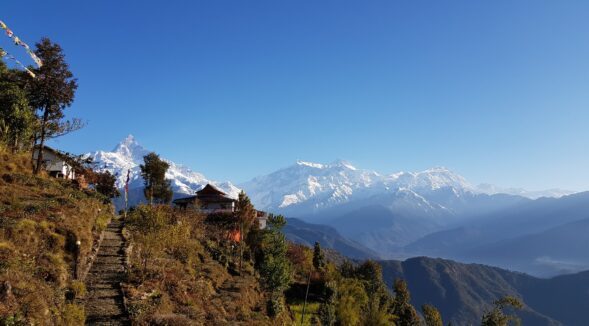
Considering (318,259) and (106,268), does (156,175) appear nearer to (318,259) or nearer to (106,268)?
(318,259)

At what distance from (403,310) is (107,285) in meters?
65.2

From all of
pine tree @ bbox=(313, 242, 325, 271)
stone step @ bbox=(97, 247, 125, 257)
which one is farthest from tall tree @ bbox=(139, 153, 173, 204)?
stone step @ bbox=(97, 247, 125, 257)

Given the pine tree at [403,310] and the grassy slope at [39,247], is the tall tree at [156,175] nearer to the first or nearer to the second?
the grassy slope at [39,247]

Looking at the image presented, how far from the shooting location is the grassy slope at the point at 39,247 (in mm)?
17734

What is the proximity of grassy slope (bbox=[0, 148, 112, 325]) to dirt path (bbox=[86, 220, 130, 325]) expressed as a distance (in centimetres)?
109

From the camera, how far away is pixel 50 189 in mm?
39281

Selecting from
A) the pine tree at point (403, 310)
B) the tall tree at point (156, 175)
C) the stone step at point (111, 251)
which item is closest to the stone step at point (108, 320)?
the stone step at point (111, 251)

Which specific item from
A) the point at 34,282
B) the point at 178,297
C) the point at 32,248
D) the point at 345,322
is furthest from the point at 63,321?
the point at 345,322

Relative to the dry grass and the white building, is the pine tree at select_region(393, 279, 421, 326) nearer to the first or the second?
the dry grass

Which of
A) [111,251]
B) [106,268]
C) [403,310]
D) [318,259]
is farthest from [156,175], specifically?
[106,268]

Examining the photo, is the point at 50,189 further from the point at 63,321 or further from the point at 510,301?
the point at 510,301

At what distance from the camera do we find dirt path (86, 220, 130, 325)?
72.6ft

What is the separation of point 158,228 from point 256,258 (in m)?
24.8

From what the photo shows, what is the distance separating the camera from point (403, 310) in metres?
79.9
